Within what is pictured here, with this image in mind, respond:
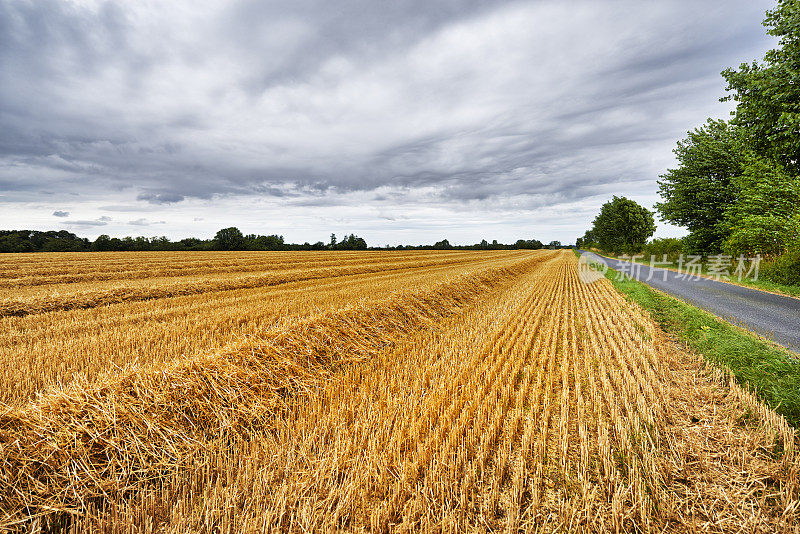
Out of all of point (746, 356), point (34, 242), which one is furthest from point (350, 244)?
point (746, 356)

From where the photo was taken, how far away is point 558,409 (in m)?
4.37

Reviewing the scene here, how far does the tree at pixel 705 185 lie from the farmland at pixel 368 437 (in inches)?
962

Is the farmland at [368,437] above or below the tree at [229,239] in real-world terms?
below

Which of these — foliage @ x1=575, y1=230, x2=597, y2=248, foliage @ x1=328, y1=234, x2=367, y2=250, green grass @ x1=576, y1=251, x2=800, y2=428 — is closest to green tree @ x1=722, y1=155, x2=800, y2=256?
green grass @ x1=576, y1=251, x2=800, y2=428

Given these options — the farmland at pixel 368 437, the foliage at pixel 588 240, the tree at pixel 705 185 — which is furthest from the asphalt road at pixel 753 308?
the foliage at pixel 588 240

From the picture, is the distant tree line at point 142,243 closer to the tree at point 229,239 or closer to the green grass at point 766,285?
the tree at point 229,239

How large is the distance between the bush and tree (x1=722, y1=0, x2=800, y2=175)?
13.6 ft

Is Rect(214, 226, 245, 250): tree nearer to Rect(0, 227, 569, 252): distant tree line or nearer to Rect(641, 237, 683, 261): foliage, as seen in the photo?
Rect(0, 227, 569, 252): distant tree line

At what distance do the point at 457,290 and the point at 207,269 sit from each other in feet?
59.9

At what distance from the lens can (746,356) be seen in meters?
5.57

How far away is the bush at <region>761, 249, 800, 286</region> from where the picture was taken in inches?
550

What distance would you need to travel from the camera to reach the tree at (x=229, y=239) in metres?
76.0

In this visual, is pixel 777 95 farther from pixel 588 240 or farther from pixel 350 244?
pixel 588 240

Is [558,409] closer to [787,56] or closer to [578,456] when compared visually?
[578,456]
